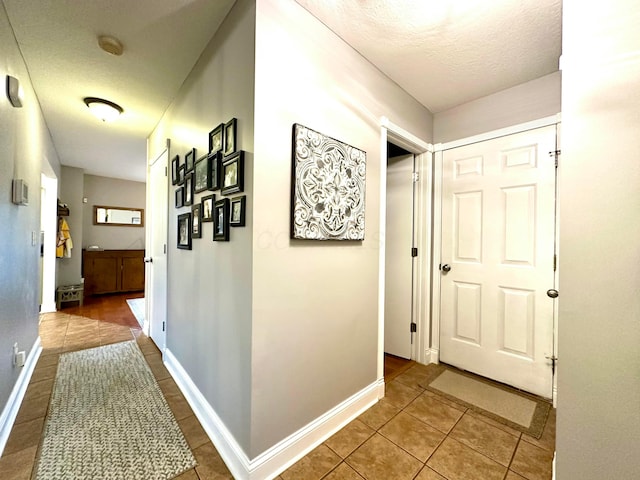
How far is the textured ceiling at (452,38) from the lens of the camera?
141 cm

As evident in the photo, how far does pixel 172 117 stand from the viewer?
239cm

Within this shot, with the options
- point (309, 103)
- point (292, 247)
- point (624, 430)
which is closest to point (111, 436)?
point (292, 247)

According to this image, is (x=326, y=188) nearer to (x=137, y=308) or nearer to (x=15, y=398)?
(x=15, y=398)

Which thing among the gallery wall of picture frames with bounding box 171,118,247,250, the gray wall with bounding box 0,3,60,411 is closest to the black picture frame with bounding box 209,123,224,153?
the gallery wall of picture frames with bounding box 171,118,247,250

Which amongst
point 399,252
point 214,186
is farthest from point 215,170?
point 399,252

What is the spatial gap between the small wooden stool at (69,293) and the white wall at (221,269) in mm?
3388

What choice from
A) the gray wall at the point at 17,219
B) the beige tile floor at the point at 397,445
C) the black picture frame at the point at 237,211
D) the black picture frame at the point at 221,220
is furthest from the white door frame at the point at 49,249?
the black picture frame at the point at 237,211

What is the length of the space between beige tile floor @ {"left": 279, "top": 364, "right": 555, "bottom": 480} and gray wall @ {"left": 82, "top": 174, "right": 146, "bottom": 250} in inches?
234

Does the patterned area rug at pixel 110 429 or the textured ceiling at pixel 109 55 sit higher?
the textured ceiling at pixel 109 55

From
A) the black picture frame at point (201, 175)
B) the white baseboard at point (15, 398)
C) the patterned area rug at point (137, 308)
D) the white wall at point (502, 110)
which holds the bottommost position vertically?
the patterned area rug at point (137, 308)

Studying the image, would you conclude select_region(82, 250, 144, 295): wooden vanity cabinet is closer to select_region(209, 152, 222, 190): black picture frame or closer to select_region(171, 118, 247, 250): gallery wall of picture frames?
select_region(171, 118, 247, 250): gallery wall of picture frames

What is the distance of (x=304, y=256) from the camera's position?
56.5 inches

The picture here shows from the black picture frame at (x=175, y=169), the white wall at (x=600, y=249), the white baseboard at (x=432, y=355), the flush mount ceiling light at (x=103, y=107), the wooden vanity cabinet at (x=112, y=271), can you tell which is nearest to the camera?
the white wall at (x=600, y=249)

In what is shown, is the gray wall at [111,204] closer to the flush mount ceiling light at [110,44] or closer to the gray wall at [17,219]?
the gray wall at [17,219]
